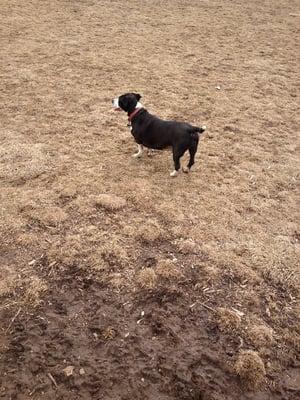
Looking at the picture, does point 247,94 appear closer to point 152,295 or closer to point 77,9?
point 152,295

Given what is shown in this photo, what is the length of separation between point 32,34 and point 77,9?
2.81 metres

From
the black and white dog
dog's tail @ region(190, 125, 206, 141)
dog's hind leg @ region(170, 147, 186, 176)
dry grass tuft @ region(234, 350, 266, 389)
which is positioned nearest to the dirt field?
dry grass tuft @ region(234, 350, 266, 389)

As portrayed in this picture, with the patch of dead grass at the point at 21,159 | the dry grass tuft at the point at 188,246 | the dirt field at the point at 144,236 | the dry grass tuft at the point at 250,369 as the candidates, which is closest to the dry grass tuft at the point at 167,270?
A: the dirt field at the point at 144,236

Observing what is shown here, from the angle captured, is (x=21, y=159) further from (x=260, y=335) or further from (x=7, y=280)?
(x=260, y=335)

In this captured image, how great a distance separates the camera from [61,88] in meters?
7.65

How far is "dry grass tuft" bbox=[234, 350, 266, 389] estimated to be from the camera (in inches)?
128

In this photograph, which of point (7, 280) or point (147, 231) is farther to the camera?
point (147, 231)

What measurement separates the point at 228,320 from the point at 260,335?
0.31 meters

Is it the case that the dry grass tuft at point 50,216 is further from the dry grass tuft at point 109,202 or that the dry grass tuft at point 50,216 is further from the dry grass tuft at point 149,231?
the dry grass tuft at point 149,231

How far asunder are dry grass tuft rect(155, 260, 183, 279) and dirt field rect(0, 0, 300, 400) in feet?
0.08

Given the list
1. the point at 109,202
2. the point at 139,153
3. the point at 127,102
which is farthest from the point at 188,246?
the point at 127,102

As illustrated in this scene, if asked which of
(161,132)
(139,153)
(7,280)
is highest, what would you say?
(161,132)

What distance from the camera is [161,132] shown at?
17.2 ft

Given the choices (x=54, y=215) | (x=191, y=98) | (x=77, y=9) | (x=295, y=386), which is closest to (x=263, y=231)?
(x=295, y=386)
